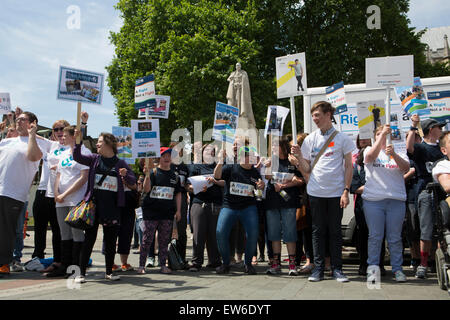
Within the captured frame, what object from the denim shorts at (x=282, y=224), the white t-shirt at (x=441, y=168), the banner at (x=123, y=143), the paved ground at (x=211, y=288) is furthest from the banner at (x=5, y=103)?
the white t-shirt at (x=441, y=168)

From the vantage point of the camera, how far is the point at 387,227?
5.68 metres

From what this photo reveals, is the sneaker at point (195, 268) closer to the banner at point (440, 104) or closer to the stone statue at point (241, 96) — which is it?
the banner at point (440, 104)

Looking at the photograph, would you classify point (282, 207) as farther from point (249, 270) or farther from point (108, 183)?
point (108, 183)

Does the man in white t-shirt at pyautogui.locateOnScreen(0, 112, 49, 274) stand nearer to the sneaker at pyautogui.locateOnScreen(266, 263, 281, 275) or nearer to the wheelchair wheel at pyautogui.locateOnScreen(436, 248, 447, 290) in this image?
the sneaker at pyautogui.locateOnScreen(266, 263, 281, 275)

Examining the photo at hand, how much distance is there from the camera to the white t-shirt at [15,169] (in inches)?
247

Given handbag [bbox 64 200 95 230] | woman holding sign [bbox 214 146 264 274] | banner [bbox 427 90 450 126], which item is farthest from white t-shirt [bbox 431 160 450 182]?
handbag [bbox 64 200 95 230]

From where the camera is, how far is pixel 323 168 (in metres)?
5.70

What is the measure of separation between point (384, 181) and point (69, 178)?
424cm

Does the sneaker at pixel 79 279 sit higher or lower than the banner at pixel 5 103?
lower

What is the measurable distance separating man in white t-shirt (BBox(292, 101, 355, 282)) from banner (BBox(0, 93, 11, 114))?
18.9 feet

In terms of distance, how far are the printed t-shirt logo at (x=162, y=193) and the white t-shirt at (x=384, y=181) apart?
9.14ft

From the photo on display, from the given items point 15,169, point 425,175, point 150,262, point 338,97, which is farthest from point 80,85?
point 425,175

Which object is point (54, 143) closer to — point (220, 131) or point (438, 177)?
point (220, 131)
